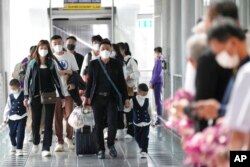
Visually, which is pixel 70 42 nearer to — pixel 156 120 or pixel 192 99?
pixel 156 120

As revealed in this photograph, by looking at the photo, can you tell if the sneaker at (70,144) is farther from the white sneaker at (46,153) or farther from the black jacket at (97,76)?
the black jacket at (97,76)

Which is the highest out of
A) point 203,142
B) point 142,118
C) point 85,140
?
point 203,142

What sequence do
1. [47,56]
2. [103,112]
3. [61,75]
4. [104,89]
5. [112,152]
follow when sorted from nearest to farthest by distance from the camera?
1. [104,89]
2. [103,112]
3. [47,56]
4. [112,152]
5. [61,75]

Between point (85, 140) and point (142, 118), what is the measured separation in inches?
39.3

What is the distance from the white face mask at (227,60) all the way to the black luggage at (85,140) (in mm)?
6224

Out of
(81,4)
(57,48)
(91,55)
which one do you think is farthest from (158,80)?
(57,48)

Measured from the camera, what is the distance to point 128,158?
9.46 m

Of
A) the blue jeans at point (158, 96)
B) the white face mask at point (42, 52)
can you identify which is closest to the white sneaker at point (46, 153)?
the white face mask at point (42, 52)

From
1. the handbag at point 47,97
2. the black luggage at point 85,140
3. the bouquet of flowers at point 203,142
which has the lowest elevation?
the black luggage at point 85,140

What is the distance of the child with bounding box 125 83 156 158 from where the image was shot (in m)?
9.32

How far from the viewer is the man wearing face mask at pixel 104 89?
912cm

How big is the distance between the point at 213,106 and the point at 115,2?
1341cm

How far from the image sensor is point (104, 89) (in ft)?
29.9

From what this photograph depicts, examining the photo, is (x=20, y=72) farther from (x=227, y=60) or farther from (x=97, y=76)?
(x=227, y=60)
